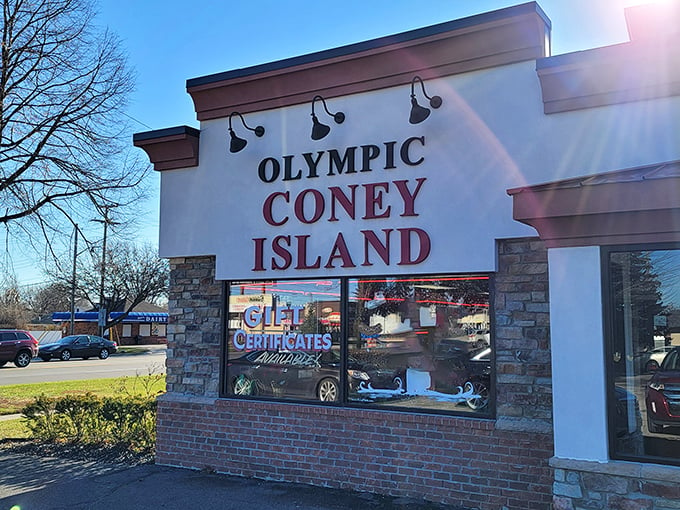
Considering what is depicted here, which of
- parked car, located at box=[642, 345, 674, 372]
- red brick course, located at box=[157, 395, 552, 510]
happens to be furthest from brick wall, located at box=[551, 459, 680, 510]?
red brick course, located at box=[157, 395, 552, 510]

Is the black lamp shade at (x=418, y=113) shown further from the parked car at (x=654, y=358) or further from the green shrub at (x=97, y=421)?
the green shrub at (x=97, y=421)

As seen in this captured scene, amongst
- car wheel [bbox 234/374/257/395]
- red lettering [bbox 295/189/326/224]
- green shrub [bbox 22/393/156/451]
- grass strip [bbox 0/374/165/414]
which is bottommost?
grass strip [bbox 0/374/165/414]

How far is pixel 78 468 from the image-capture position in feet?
27.8

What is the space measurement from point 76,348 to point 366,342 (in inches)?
1303

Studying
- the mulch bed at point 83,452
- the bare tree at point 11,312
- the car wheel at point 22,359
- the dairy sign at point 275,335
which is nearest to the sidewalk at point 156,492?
the mulch bed at point 83,452

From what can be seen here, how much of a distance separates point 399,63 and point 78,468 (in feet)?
22.3

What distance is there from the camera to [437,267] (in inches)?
272

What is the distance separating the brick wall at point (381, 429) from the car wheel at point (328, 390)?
0.19 metres

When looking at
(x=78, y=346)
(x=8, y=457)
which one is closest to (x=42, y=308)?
(x=78, y=346)

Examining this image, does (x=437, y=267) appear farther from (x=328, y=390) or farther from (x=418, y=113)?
(x=328, y=390)

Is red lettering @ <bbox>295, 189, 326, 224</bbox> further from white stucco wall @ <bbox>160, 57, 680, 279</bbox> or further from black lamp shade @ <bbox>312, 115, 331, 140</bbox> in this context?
black lamp shade @ <bbox>312, 115, 331, 140</bbox>

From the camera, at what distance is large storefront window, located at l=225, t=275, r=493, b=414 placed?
678 cm

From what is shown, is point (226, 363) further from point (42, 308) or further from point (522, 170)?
point (42, 308)

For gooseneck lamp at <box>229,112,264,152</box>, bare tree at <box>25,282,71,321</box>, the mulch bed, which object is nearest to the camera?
gooseneck lamp at <box>229,112,264,152</box>
